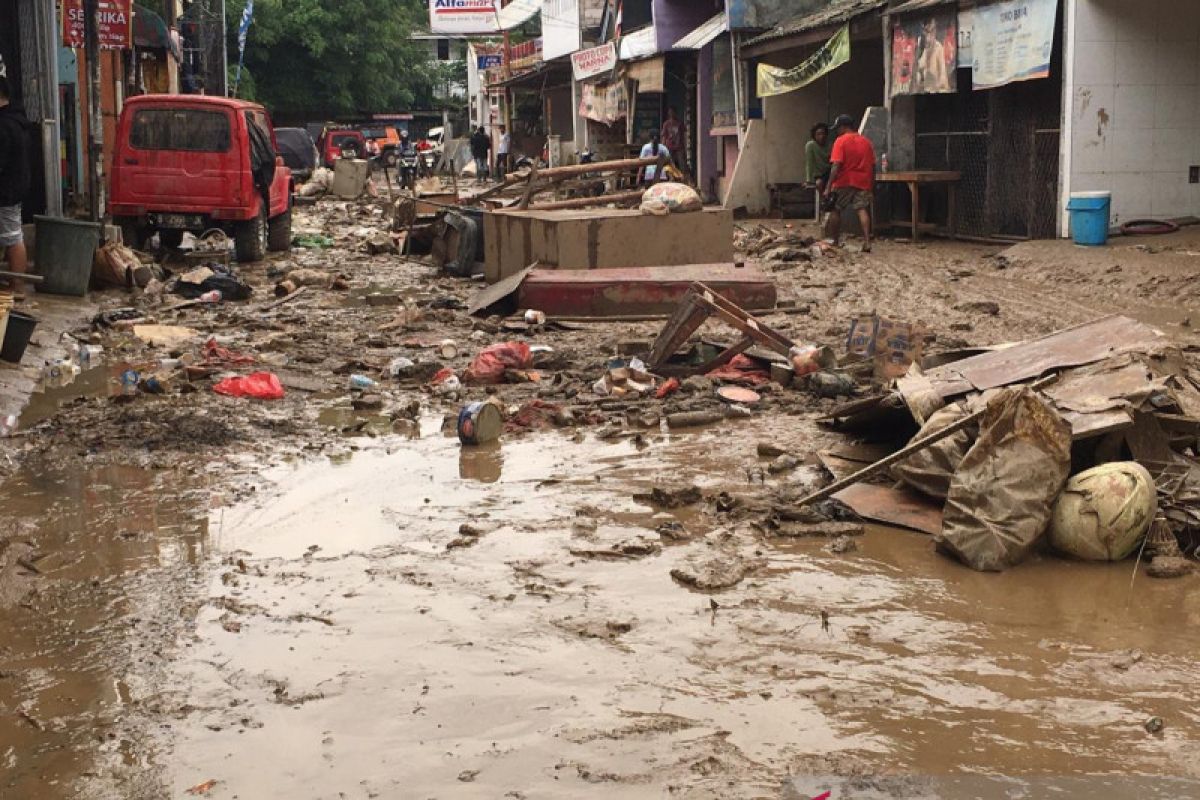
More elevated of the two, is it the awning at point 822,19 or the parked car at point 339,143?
the awning at point 822,19

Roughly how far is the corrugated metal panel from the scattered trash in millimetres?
15526

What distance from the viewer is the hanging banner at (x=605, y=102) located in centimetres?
3494

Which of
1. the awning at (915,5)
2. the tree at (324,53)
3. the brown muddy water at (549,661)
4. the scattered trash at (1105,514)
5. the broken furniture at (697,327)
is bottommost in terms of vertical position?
the brown muddy water at (549,661)

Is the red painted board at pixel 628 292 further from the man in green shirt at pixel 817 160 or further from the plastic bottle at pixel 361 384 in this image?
the man in green shirt at pixel 817 160

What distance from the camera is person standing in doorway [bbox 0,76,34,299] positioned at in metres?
11.3

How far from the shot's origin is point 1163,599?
502cm

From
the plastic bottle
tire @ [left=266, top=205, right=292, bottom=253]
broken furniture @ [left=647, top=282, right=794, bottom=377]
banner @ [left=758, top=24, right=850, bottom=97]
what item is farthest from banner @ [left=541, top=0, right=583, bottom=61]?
broken furniture @ [left=647, top=282, right=794, bottom=377]

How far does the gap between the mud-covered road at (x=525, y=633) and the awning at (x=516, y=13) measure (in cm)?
4259

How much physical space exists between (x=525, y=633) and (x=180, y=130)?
12864 mm

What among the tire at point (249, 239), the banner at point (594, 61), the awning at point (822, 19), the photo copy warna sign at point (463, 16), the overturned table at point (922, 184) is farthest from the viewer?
the photo copy warna sign at point (463, 16)

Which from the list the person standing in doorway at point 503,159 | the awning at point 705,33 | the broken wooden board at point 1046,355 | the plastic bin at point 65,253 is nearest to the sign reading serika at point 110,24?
the plastic bin at point 65,253

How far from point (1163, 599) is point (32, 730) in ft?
12.6

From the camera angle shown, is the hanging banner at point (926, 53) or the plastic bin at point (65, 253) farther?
the hanging banner at point (926, 53)

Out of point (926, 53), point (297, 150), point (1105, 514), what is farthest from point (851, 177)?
point (297, 150)
